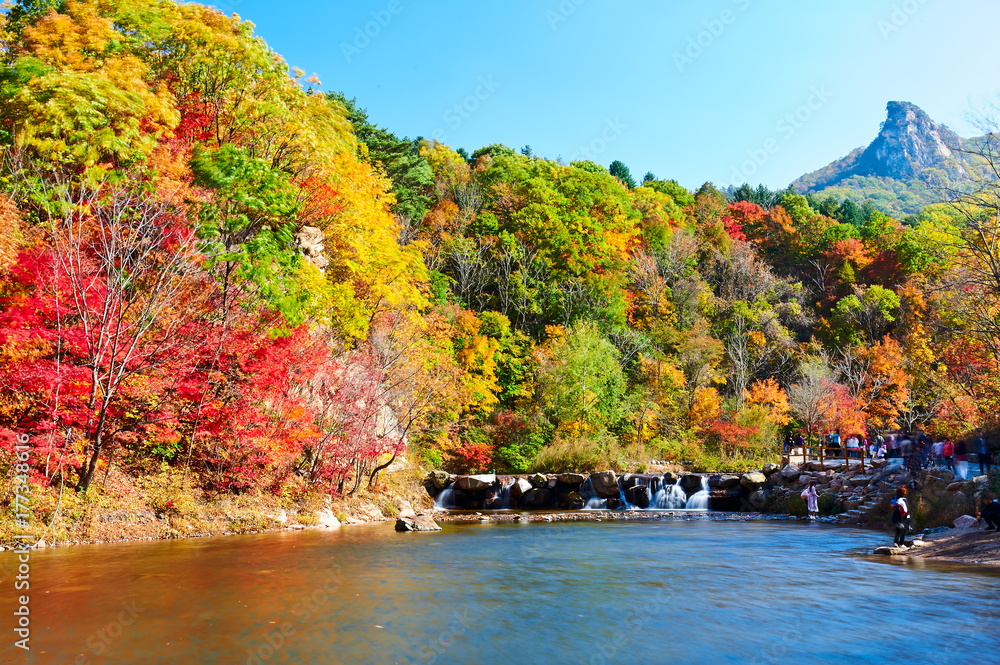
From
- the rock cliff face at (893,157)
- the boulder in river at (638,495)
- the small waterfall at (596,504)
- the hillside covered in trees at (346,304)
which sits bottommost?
the small waterfall at (596,504)

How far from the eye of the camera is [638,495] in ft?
97.1

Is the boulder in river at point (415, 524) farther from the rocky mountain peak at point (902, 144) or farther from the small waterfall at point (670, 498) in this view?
the rocky mountain peak at point (902, 144)

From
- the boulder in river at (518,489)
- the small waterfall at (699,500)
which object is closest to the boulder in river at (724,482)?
the small waterfall at (699,500)

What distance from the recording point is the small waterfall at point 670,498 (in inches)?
1156

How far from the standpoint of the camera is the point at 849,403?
3912cm

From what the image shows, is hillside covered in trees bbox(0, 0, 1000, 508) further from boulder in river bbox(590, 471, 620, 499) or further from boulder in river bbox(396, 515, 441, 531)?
boulder in river bbox(396, 515, 441, 531)

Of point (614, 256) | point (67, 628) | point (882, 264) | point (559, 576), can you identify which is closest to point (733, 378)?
point (614, 256)

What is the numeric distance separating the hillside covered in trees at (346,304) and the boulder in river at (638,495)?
2.86 meters

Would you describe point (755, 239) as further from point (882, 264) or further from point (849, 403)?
point (849, 403)

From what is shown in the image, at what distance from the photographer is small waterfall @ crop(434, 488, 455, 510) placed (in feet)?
Answer: 95.0

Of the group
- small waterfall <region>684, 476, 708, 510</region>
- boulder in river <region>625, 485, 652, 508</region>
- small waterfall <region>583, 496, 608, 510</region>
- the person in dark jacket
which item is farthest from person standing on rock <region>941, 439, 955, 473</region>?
small waterfall <region>583, 496, 608, 510</region>

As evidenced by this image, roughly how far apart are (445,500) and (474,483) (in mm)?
1596

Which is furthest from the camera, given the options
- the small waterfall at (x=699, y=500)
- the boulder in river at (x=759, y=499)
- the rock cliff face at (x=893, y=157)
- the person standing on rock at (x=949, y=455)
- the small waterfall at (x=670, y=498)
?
the rock cliff face at (x=893, y=157)

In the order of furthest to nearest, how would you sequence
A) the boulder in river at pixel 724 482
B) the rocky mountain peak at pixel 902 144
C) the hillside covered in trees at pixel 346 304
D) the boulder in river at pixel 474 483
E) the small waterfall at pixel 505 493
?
1. the rocky mountain peak at pixel 902 144
2. the boulder in river at pixel 724 482
3. the small waterfall at pixel 505 493
4. the boulder in river at pixel 474 483
5. the hillside covered in trees at pixel 346 304
